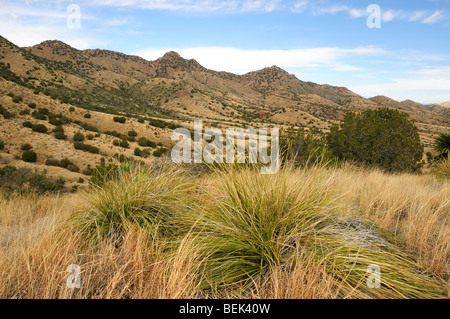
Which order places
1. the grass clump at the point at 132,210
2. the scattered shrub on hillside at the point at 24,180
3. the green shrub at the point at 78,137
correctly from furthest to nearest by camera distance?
the green shrub at the point at 78,137
the scattered shrub on hillside at the point at 24,180
the grass clump at the point at 132,210

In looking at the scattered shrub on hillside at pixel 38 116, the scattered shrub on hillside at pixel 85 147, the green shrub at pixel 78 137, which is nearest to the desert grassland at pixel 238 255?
the scattered shrub on hillside at pixel 85 147

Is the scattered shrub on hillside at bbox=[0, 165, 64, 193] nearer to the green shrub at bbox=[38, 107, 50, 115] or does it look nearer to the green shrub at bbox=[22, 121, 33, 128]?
the green shrub at bbox=[22, 121, 33, 128]

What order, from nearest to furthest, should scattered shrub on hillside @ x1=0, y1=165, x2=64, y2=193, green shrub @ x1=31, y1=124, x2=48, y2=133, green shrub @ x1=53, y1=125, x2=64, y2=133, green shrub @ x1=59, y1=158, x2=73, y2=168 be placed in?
1. scattered shrub on hillside @ x1=0, y1=165, x2=64, y2=193
2. green shrub @ x1=59, y1=158, x2=73, y2=168
3. green shrub @ x1=31, y1=124, x2=48, y2=133
4. green shrub @ x1=53, y1=125, x2=64, y2=133

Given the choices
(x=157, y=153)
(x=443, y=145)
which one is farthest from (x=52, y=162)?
(x=443, y=145)

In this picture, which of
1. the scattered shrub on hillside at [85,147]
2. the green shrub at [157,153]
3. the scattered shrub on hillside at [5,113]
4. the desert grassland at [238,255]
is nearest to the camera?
the desert grassland at [238,255]

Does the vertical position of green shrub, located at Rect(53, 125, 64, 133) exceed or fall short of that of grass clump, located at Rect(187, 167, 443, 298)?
it exceeds it

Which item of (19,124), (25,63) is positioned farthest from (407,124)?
(25,63)

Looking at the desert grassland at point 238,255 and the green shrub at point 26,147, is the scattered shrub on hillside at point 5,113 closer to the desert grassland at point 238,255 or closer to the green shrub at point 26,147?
the green shrub at point 26,147

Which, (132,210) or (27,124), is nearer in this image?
(132,210)

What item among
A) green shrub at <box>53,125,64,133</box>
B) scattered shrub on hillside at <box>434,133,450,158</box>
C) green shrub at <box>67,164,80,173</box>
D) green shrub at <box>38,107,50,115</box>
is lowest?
green shrub at <box>67,164,80,173</box>

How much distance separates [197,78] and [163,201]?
12825 cm

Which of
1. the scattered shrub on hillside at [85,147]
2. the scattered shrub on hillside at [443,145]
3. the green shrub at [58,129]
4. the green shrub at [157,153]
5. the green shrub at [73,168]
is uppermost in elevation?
the green shrub at [58,129]

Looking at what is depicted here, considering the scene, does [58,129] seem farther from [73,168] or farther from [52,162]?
[73,168]

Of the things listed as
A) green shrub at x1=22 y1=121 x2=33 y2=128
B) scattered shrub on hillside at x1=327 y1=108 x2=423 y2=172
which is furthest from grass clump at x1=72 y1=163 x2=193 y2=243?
green shrub at x1=22 y1=121 x2=33 y2=128
